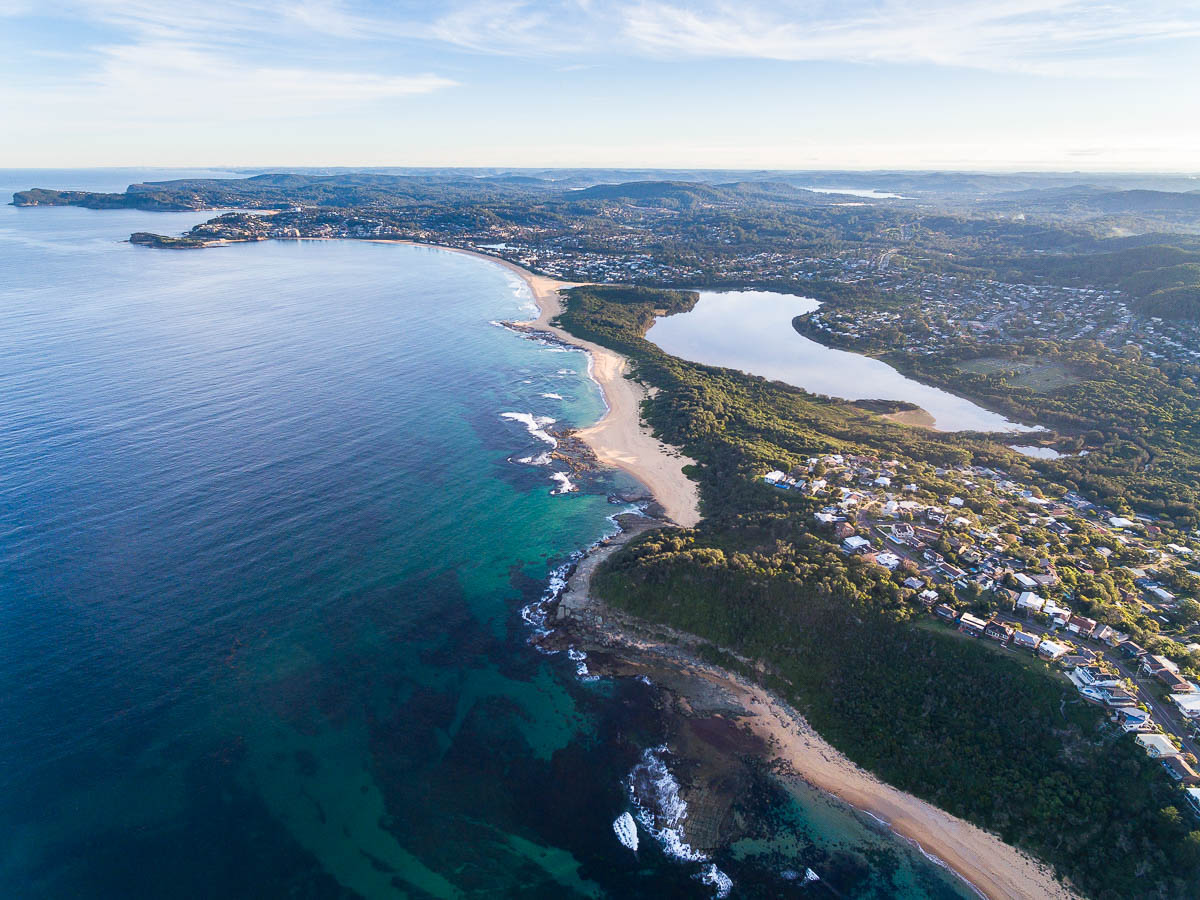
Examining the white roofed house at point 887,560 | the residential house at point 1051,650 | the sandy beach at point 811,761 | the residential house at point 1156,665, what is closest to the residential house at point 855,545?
the white roofed house at point 887,560

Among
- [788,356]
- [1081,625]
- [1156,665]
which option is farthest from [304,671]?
[788,356]

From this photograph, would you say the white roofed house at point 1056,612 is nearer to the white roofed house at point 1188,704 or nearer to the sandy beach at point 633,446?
the white roofed house at point 1188,704

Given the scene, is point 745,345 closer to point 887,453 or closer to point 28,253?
point 887,453

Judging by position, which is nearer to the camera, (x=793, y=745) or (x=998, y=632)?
(x=793, y=745)

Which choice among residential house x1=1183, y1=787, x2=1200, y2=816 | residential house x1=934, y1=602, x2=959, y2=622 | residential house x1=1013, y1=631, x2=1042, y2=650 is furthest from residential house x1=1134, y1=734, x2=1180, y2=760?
residential house x1=934, y1=602, x2=959, y2=622

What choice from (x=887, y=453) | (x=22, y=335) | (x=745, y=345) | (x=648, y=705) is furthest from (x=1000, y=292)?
(x=22, y=335)

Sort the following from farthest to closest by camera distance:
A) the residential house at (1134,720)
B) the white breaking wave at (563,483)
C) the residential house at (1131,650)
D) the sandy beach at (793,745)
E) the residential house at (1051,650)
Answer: the white breaking wave at (563,483), the residential house at (1051,650), the residential house at (1131,650), the residential house at (1134,720), the sandy beach at (793,745)

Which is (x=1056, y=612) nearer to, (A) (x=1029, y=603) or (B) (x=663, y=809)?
(A) (x=1029, y=603)
